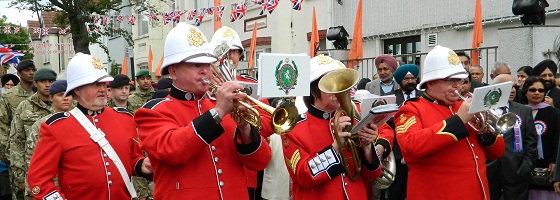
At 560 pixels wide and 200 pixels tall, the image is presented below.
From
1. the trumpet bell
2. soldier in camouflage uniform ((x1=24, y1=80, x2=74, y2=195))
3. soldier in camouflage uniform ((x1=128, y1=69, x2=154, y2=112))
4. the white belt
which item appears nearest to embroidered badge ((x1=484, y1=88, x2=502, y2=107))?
the trumpet bell

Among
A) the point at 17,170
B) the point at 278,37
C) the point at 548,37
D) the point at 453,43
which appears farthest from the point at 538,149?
the point at 278,37

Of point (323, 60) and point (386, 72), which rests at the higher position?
point (323, 60)

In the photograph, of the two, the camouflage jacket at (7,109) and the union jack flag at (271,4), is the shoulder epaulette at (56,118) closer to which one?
the camouflage jacket at (7,109)

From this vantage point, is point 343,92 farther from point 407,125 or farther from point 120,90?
point 120,90

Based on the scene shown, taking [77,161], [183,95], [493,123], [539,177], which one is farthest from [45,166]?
[539,177]

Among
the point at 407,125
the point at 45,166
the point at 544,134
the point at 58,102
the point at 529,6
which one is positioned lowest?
the point at 544,134

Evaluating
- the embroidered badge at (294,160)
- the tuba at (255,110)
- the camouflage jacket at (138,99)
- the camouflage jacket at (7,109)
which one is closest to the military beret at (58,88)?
the camouflage jacket at (7,109)

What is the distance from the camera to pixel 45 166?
523cm

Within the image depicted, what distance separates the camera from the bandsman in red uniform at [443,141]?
17.3ft

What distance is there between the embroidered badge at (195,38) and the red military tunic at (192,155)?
1.03ft

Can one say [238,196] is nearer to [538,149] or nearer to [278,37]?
[538,149]

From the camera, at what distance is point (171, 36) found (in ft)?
14.4

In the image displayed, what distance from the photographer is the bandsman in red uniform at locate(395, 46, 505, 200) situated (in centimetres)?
527

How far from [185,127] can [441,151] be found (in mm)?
2255
